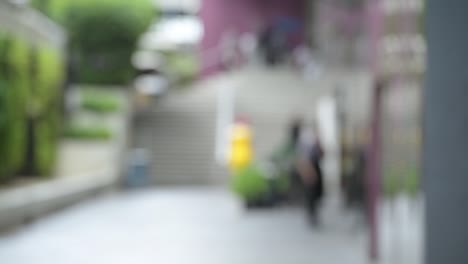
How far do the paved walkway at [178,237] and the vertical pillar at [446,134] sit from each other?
319 cm

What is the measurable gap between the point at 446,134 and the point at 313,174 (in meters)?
5.57

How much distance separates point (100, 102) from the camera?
13969 millimetres

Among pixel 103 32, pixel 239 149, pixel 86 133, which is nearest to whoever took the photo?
pixel 239 149

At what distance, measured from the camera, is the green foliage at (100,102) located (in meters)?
13.8

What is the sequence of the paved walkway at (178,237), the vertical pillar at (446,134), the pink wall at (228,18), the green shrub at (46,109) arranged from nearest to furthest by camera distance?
the vertical pillar at (446,134)
the paved walkway at (178,237)
the green shrub at (46,109)
the pink wall at (228,18)

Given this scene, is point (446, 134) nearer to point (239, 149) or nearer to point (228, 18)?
point (239, 149)

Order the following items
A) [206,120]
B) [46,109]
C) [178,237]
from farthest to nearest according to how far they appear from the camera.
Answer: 1. [206,120]
2. [46,109]
3. [178,237]

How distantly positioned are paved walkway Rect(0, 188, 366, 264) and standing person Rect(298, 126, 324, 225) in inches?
12.6

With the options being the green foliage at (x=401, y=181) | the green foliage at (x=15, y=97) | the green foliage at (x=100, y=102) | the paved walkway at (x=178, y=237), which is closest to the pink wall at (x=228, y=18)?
the green foliage at (x=100, y=102)

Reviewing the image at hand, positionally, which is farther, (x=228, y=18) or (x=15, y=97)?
(x=228, y=18)

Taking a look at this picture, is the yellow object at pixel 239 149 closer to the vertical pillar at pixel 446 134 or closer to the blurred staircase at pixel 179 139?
the blurred staircase at pixel 179 139

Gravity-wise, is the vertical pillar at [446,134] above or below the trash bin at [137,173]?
above

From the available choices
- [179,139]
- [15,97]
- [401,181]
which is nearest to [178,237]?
[401,181]

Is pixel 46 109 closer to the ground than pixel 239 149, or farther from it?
farther from it
